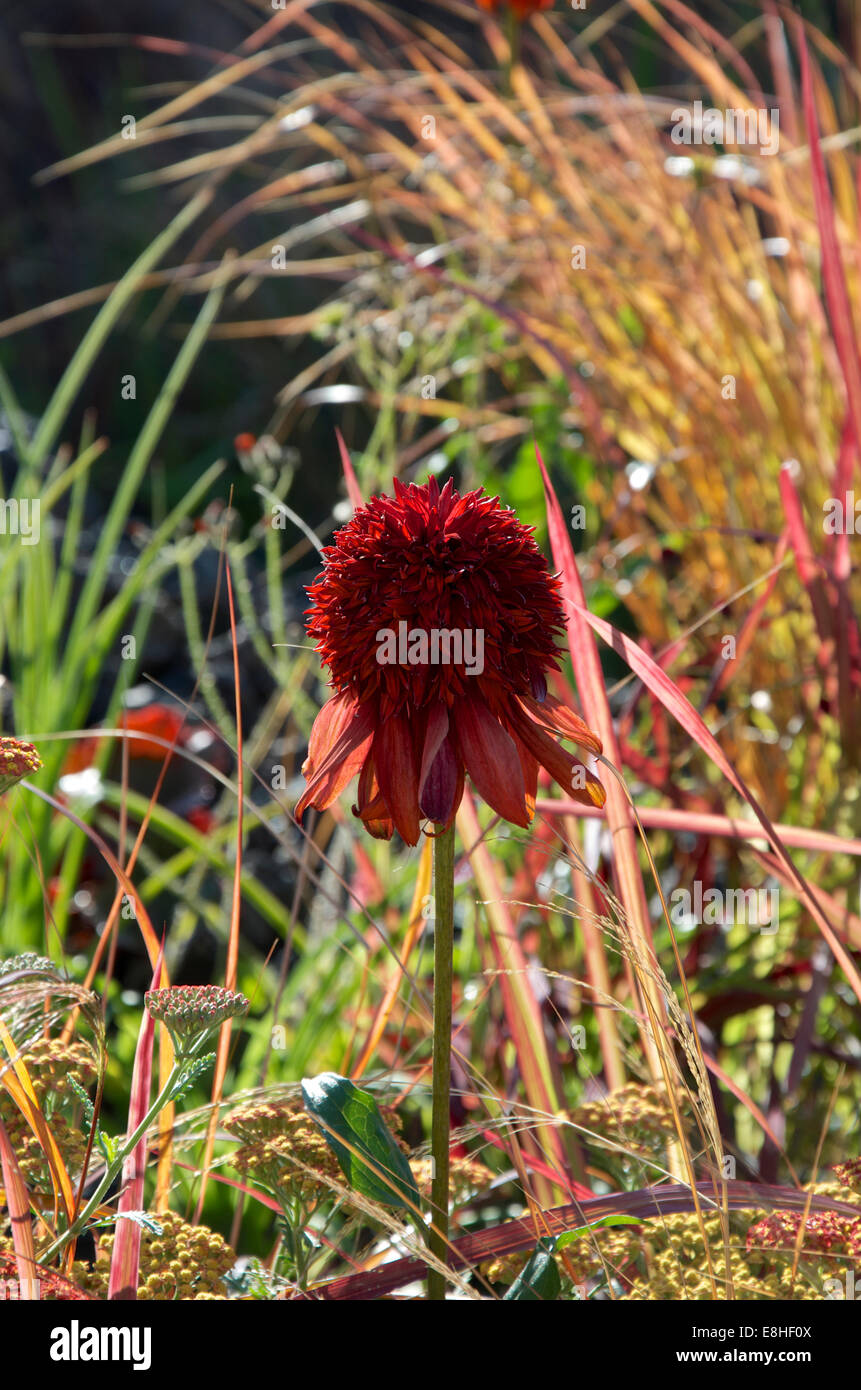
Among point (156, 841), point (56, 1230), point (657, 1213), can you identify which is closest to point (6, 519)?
point (156, 841)

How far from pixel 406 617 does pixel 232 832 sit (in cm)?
88

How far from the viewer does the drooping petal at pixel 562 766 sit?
0.51 m

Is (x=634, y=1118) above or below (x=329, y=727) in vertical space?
below

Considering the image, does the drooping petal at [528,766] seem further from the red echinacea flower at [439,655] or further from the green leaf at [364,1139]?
the green leaf at [364,1139]

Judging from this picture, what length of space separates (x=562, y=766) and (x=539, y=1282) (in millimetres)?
221

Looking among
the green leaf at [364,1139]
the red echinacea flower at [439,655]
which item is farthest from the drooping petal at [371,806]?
the green leaf at [364,1139]

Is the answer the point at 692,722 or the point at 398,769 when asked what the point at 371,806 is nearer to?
the point at 398,769

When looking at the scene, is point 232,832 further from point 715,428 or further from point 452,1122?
point 715,428

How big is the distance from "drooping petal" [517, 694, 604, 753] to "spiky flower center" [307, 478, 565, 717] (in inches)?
0.5

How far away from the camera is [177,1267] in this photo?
57cm

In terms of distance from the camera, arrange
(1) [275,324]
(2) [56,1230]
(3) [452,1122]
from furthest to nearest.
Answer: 1. (1) [275,324]
2. (3) [452,1122]
3. (2) [56,1230]

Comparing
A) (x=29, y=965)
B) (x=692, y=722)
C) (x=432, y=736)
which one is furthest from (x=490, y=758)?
(x=29, y=965)

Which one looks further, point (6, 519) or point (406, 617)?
point (6, 519)

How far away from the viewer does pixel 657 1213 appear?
24.1 inches
